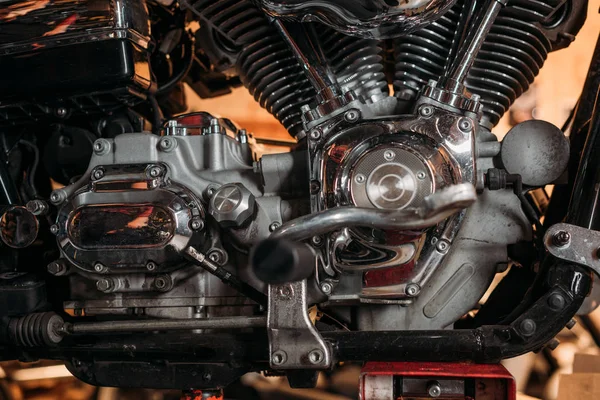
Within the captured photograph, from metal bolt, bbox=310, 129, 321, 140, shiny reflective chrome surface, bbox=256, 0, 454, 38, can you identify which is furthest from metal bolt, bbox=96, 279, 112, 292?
shiny reflective chrome surface, bbox=256, 0, 454, 38

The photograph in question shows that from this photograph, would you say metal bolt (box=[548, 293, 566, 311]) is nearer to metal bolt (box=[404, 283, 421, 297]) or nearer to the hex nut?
metal bolt (box=[404, 283, 421, 297])

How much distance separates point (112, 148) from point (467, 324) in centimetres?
82

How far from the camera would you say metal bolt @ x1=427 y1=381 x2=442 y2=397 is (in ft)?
3.20

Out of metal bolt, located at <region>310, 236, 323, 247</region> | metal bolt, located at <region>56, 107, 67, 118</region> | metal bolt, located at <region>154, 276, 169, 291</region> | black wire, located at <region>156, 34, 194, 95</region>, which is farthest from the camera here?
black wire, located at <region>156, 34, 194, 95</region>

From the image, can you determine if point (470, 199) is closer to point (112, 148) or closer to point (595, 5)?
point (112, 148)

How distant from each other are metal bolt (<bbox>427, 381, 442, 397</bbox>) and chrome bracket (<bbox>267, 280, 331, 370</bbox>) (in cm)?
16

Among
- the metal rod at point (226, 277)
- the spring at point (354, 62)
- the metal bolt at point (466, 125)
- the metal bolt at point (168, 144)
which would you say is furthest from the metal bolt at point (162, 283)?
the metal bolt at point (466, 125)

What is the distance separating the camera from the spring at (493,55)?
3.48 feet

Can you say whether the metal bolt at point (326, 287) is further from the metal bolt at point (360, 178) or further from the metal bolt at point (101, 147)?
the metal bolt at point (101, 147)

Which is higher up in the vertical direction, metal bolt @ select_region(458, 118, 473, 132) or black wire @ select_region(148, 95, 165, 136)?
black wire @ select_region(148, 95, 165, 136)

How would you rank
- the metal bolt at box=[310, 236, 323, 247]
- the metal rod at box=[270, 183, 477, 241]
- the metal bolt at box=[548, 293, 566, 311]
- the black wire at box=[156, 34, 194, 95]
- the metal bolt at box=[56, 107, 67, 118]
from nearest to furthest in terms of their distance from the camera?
1. the metal rod at box=[270, 183, 477, 241]
2. the metal bolt at box=[548, 293, 566, 311]
3. the metal bolt at box=[310, 236, 323, 247]
4. the metal bolt at box=[56, 107, 67, 118]
5. the black wire at box=[156, 34, 194, 95]

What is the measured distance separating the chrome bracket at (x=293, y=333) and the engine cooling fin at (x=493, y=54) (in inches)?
16.1

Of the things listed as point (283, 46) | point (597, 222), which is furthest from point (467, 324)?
point (283, 46)

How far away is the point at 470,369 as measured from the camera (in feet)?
3.19
